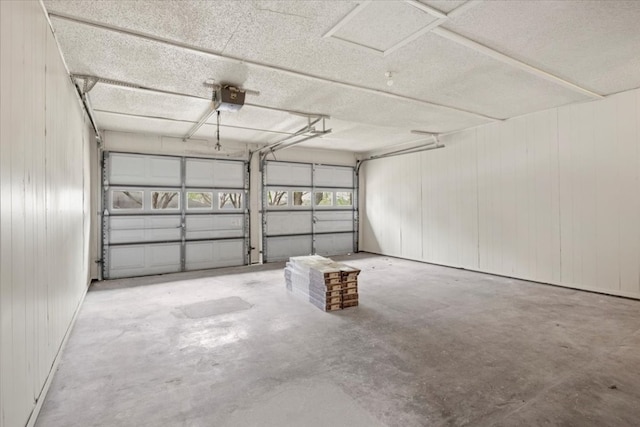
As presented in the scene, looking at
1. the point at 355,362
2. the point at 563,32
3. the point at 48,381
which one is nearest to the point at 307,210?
the point at 355,362

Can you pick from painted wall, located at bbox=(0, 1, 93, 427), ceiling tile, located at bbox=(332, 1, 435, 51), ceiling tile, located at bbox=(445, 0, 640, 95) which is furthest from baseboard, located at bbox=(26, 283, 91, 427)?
ceiling tile, located at bbox=(445, 0, 640, 95)

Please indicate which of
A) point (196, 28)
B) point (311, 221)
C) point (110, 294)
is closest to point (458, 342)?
point (196, 28)

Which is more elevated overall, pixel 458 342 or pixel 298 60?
pixel 298 60

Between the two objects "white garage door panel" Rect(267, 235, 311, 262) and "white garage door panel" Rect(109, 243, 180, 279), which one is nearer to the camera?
"white garage door panel" Rect(109, 243, 180, 279)

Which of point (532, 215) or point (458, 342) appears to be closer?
point (458, 342)

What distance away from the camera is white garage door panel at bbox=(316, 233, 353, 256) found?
9039 millimetres

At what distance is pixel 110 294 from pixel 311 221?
16.4ft

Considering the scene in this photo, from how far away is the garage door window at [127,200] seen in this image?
650 centimetres

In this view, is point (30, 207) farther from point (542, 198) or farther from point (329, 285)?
point (542, 198)

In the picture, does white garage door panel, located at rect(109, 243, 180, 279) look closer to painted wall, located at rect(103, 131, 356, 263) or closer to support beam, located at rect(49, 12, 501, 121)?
painted wall, located at rect(103, 131, 356, 263)

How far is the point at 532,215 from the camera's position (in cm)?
566

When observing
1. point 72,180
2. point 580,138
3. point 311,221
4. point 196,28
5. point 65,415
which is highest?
point 196,28

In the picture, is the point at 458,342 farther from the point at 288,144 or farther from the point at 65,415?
the point at 288,144

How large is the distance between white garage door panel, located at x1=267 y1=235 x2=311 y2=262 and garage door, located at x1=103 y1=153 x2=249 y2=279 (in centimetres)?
73
